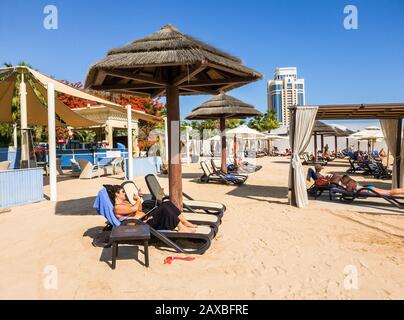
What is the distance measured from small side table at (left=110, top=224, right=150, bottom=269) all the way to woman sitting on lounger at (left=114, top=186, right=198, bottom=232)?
1.36 ft

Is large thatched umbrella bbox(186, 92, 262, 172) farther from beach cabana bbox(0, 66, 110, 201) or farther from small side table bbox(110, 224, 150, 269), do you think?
small side table bbox(110, 224, 150, 269)

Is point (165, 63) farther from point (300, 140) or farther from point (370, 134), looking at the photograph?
point (370, 134)

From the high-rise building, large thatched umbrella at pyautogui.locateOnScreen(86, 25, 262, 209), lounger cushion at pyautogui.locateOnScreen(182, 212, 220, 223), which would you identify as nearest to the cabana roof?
large thatched umbrella at pyautogui.locateOnScreen(86, 25, 262, 209)

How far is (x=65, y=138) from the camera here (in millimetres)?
22766

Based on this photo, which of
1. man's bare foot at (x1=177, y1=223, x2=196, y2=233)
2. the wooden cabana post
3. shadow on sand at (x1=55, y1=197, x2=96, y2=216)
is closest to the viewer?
man's bare foot at (x1=177, y1=223, x2=196, y2=233)

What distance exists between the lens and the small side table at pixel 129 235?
403 cm

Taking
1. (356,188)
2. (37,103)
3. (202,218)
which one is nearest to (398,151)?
(356,188)

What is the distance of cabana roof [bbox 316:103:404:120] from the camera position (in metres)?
7.96

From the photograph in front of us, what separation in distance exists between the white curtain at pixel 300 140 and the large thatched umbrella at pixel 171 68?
6.31ft

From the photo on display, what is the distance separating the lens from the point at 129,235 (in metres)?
4.08

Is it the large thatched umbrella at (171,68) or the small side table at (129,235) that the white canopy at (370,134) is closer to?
the large thatched umbrella at (171,68)

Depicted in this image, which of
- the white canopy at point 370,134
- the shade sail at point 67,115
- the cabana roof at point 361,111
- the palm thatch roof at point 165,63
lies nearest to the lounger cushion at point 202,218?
the palm thatch roof at point 165,63

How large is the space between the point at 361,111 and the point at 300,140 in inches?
87.3
